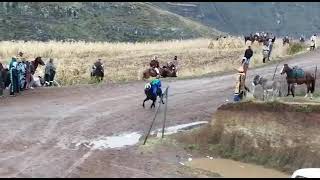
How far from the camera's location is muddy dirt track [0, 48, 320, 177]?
17.3 m

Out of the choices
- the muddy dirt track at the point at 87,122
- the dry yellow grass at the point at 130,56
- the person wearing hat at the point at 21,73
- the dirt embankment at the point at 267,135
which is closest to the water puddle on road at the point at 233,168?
the dirt embankment at the point at 267,135

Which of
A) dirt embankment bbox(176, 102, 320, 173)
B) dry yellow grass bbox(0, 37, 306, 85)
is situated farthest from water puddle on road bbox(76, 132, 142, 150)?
dry yellow grass bbox(0, 37, 306, 85)

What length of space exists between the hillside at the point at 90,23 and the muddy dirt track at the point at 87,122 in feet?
143

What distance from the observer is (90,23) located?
8344 cm

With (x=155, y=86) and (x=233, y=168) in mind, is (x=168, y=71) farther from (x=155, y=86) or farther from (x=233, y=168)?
(x=233, y=168)

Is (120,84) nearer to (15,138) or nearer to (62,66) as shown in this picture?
(62,66)

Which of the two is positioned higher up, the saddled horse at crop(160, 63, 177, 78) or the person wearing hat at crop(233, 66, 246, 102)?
the person wearing hat at crop(233, 66, 246, 102)

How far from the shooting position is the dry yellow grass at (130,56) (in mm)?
37156

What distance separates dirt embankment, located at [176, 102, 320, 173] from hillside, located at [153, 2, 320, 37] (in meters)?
107

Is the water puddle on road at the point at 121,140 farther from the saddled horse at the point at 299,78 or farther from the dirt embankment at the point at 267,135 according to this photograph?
the saddled horse at the point at 299,78

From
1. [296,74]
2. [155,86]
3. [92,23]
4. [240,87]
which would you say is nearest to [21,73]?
[155,86]

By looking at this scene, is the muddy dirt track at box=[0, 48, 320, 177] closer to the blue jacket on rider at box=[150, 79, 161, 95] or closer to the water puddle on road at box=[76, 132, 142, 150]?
the water puddle on road at box=[76, 132, 142, 150]

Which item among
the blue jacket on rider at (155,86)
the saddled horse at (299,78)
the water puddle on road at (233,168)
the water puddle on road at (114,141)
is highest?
the saddled horse at (299,78)

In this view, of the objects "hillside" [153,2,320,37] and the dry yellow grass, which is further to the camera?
"hillside" [153,2,320,37]
